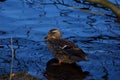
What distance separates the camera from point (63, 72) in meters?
8.93

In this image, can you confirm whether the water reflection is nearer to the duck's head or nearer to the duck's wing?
the duck's wing

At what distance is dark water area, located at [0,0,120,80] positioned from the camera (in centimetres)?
875

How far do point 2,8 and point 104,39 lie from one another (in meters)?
3.43

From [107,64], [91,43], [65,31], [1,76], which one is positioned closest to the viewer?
[1,76]

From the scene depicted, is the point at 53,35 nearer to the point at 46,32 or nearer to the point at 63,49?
the point at 63,49

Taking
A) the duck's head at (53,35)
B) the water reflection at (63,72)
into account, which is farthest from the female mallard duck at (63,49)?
the water reflection at (63,72)

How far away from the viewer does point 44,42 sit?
1034 cm

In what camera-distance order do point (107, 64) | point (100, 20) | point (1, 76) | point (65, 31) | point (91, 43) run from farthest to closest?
point (100, 20)
point (65, 31)
point (91, 43)
point (107, 64)
point (1, 76)

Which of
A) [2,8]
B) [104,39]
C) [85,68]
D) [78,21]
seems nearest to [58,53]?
[85,68]

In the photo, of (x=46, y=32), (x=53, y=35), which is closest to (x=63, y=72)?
(x=53, y=35)

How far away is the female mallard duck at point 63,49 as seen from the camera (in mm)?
8938

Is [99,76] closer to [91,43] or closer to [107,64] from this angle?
[107,64]

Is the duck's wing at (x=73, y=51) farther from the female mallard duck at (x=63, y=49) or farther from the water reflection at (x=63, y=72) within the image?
the water reflection at (x=63, y=72)

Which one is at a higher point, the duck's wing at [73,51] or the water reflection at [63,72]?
the duck's wing at [73,51]
